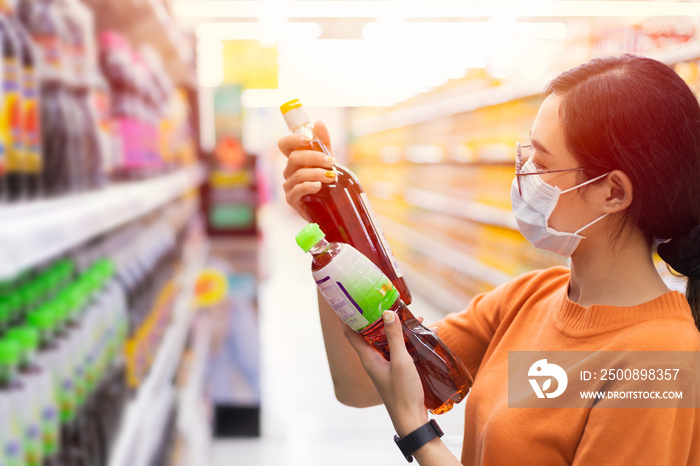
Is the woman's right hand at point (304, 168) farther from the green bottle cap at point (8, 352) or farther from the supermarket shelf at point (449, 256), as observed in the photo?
the supermarket shelf at point (449, 256)

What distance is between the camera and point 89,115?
4.75 feet

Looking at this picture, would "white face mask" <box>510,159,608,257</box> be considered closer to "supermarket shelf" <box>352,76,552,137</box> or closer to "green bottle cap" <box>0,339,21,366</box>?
"green bottle cap" <box>0,339,21,366</box>

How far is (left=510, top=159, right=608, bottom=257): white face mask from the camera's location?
3.57 ft

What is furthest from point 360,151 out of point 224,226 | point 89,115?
point 89,115

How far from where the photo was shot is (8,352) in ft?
2.84

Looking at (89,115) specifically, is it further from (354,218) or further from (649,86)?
(649,86)

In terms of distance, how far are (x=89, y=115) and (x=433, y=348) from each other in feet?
3.21

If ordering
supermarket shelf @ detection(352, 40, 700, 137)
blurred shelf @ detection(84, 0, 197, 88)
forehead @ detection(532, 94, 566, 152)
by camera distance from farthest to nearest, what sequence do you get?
supermarket shelf @ detection(352, 40, 700, 137) < blurred shelf @ detection(84, 0, 197, 88) < forehead @ detection(532, 94, 566, 152)

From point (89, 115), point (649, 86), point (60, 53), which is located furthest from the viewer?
point (89, 115)

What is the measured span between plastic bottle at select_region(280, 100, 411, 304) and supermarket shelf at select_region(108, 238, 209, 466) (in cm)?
67

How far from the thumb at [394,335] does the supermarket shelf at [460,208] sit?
329 cm

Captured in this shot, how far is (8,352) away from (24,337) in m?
0.08

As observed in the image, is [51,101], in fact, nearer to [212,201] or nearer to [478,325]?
[478,325]

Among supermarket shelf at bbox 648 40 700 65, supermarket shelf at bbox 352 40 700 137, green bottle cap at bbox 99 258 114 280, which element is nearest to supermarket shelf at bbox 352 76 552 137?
supermarket shelf at bbox 352 40 700 137
